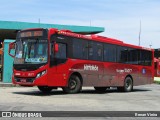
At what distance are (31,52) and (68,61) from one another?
192 cm

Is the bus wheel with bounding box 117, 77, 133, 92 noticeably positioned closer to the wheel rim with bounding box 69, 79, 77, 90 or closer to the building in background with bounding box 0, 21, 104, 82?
the wheel rim with bounding box 69, 79, 77, 90

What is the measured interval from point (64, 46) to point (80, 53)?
136cm

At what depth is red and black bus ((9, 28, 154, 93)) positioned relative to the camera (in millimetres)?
19016

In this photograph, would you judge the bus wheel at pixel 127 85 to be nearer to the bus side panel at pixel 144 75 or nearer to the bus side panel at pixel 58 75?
the bus side panel at pixel 144 75

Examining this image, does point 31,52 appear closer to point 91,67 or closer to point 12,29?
point 91,67

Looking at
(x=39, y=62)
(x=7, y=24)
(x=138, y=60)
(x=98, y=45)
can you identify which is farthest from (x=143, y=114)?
(x=7, y=24)

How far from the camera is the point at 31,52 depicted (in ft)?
63.5

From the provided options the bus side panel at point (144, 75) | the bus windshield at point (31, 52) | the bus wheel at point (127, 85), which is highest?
the bus windshield at point (31, 52)

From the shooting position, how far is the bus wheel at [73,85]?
2048cm

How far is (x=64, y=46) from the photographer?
19969mm

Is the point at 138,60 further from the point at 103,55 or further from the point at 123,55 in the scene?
the point at 103,55

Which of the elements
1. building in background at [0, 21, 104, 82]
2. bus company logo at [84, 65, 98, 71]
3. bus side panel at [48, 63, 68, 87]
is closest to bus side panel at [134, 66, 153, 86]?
bus company logo at [84, 65, 98, 71]

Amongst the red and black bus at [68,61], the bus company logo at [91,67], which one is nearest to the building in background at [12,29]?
the red and black bus at [68,61]

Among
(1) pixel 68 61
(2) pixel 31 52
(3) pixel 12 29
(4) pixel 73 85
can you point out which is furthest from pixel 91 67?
(3) pixel 12 29
